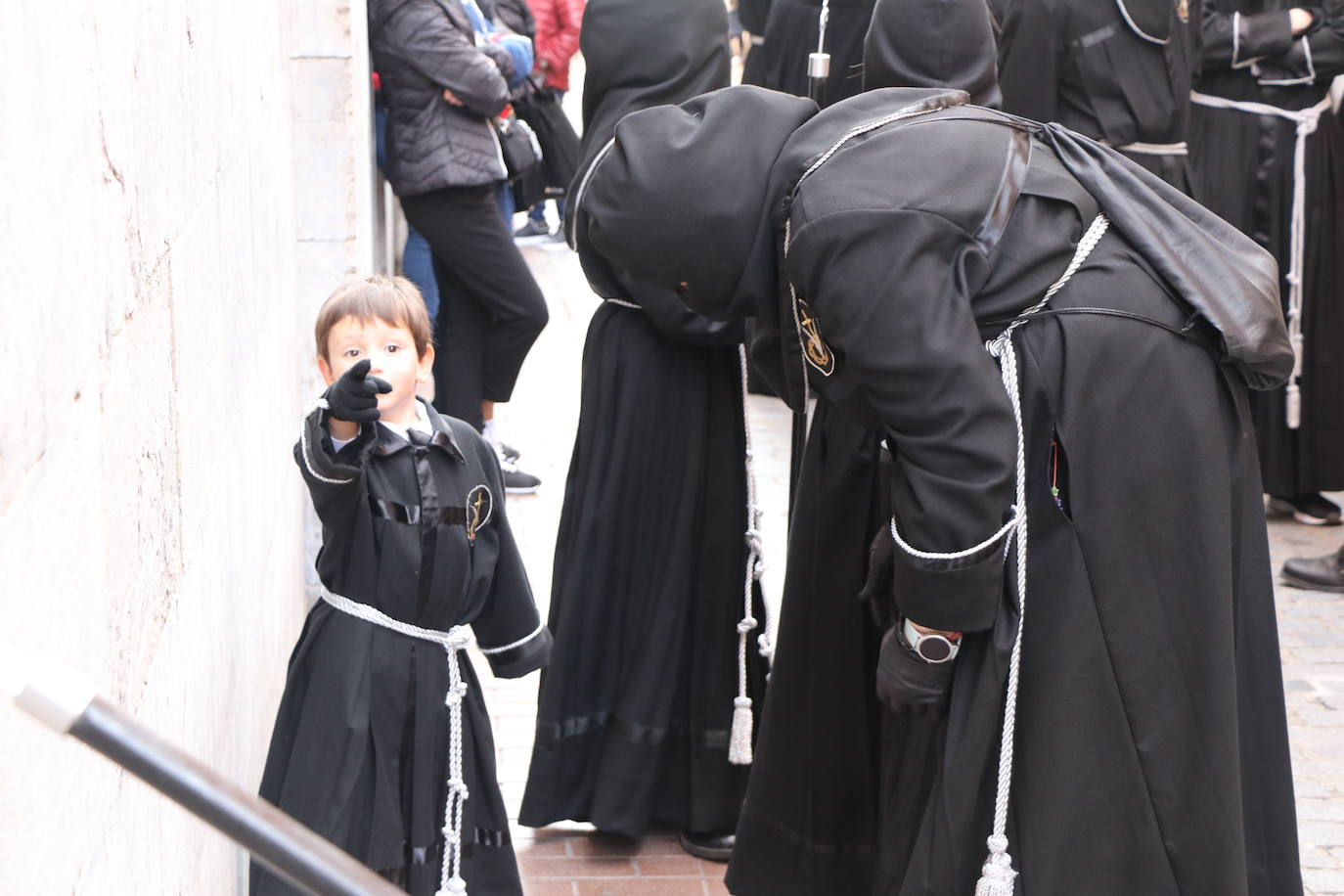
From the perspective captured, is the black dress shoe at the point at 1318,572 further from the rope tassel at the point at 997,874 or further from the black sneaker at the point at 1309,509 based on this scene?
the rope tassel at the point at 997,874

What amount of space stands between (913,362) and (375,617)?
1134mm

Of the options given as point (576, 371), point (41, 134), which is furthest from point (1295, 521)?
point (41, 134)

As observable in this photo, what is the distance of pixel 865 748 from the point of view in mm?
3346

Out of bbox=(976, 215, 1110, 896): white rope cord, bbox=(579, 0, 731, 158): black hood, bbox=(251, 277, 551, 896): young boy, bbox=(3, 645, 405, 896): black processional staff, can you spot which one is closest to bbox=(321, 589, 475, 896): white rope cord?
bbox=(251, 277, 551, 896): young boy

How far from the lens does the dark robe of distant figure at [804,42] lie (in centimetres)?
577

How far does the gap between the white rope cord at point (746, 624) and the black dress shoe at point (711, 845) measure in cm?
21

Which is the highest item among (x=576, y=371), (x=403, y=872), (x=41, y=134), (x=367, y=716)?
(x=41, y=134)

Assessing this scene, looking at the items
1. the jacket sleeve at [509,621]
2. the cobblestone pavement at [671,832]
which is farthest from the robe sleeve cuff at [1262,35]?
the jacket sleeve at [509,621]

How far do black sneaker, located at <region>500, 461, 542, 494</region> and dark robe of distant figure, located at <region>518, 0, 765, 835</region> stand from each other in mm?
3040

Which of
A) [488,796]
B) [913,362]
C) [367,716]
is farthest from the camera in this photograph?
[488,796]

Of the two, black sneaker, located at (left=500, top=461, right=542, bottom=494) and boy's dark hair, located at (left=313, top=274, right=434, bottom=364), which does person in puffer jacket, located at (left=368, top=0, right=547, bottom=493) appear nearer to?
black sneaker, located at (left=500, top=461, right=542, bottom=494)

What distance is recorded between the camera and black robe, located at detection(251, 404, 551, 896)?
9.86 feet

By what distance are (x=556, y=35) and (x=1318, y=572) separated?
222 inches

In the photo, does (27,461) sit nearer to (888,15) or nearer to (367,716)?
(367,716)
